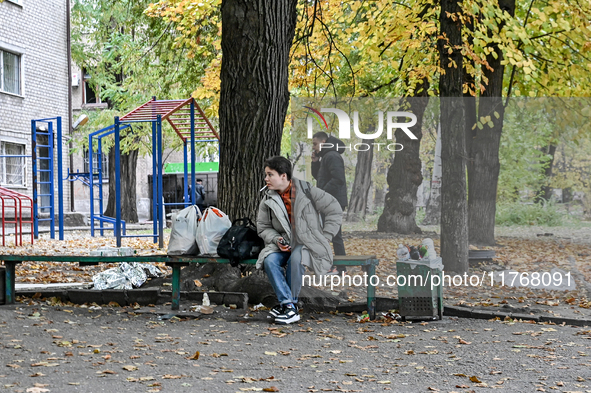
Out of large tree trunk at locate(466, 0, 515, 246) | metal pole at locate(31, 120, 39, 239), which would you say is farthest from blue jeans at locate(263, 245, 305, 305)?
metal pole at locate(31, 120, 39, 239)

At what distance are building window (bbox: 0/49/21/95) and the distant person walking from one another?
18.3 meters

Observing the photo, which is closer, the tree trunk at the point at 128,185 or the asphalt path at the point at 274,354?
the asphalt path at the point at 274,354

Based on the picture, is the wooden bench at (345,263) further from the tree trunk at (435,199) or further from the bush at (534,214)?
the bush at (534,214)

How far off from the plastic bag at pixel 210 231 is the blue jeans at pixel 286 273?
61 cm

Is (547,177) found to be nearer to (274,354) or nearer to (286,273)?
(286,273)

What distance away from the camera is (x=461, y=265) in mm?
8773

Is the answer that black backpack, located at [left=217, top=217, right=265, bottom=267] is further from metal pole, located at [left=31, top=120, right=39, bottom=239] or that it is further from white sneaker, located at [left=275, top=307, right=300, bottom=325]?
metal pole, located at [left=31, top=120, right=39, bottom=239]

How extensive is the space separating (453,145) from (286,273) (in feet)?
12.7

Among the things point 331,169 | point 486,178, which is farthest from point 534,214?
point 331,169

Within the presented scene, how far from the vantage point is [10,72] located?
75.5ft

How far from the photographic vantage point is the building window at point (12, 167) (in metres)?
22.3

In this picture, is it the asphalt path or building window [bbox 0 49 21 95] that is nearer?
the asphalt path

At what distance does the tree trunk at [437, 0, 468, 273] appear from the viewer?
9188 millimetres

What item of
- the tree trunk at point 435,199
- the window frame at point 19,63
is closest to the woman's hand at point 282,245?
the tree trunk at point 435,199
